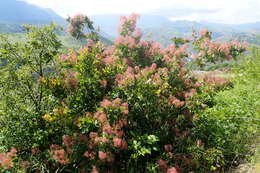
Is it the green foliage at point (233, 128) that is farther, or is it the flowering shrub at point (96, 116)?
the green foliage at point (233, 128)

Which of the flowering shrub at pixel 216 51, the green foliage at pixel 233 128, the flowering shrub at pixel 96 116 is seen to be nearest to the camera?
the flowering shrub at pixel 96 116

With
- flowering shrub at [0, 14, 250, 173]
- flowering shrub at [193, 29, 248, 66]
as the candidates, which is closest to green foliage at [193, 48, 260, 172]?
flowering shrub at [0, 14, 250, 173]

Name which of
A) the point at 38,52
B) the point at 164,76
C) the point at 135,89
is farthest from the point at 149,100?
the point at 38,52

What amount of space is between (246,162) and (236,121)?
123 cm

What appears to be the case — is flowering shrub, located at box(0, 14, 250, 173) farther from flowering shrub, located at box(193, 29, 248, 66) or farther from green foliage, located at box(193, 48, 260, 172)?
flowering shrub, located at box(193, 29, 248, 66)

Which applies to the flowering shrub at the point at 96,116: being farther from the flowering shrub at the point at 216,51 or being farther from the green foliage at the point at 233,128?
the flowering shrub at the point at 216,51

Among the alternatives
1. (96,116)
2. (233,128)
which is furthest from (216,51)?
(96,116)

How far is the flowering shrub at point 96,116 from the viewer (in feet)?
13.5

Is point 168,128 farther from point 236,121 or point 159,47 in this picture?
point 159,47

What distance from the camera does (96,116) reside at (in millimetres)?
4012

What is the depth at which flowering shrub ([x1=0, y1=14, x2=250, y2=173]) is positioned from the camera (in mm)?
4121

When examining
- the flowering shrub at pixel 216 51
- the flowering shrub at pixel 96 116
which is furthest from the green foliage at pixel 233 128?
the flowering shrub at pixel 216 51

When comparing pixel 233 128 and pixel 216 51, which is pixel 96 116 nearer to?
pixel 233 128

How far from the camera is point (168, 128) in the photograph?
5.12 metres
